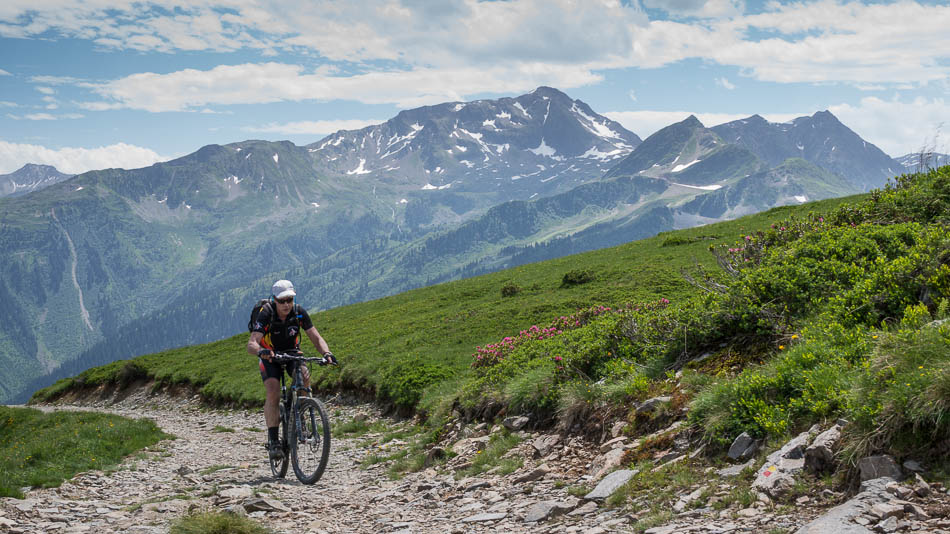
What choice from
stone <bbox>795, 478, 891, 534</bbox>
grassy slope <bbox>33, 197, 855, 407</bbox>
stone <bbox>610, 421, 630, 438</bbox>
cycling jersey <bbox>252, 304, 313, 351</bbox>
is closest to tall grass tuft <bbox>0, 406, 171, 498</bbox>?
cycling jersey <bbox>252, 304, 313, 351</bbox>

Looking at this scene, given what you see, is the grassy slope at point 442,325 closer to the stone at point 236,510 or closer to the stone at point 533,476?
the stone at point 533,476

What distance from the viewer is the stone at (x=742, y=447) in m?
7.52

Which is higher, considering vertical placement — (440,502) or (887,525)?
(887,525)

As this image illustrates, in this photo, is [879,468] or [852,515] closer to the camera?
[852,515]

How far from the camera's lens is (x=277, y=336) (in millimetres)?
11930

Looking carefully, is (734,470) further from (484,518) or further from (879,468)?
(484,518)

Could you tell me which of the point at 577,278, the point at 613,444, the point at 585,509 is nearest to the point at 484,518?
the point at 585,509

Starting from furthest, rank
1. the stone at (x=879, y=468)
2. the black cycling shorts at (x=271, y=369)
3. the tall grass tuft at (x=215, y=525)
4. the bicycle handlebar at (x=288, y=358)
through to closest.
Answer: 1. the black cycling shorts at (x=271, y=369)
2. the bicycle handlebar at (x=288, y=358)
3. the tall grass tuft at (x=215, y=525)
4. the stone at (x=879, y=468)

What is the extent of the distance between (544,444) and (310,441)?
455cm

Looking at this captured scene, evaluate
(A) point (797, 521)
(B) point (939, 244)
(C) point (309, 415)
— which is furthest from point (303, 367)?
(B) point (939, 244)

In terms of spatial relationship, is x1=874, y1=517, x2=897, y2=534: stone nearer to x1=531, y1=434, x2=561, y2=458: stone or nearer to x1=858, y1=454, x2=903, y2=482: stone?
x1=858, y1=454, x2=903, y2=482: stone

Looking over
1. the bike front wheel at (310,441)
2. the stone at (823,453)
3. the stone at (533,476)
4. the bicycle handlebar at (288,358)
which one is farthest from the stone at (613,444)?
the bicycle handlebar at (288,358)

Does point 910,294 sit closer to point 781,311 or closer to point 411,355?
point 781,311

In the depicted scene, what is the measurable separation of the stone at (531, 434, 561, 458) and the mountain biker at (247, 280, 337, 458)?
4.25 metres
